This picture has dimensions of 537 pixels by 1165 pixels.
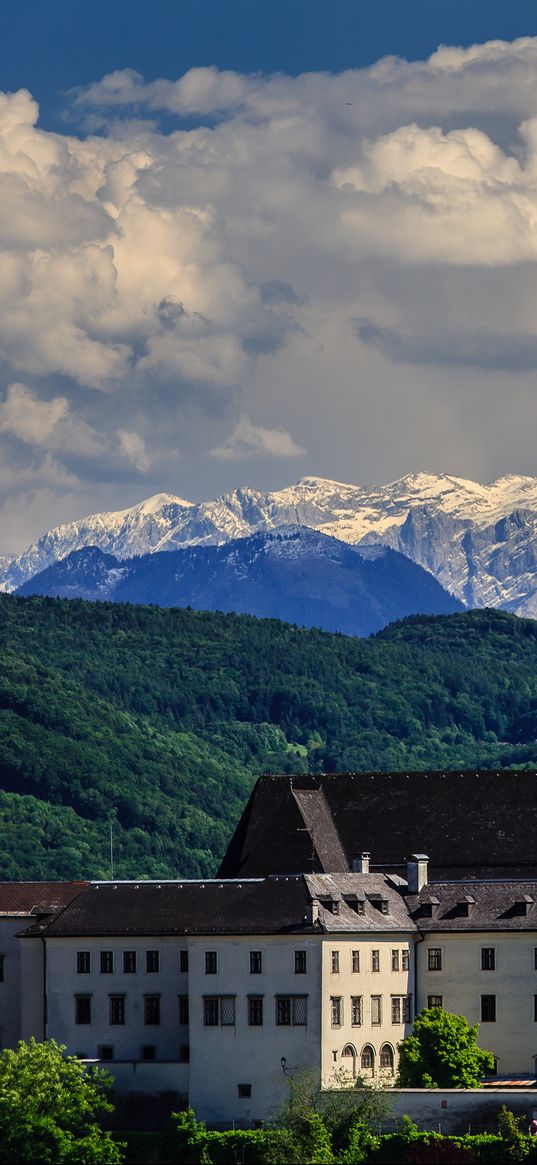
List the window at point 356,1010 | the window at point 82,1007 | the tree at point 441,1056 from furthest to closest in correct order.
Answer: the window at point 82,1007 < the window at point 356,1010 < the tree at point 441,1056

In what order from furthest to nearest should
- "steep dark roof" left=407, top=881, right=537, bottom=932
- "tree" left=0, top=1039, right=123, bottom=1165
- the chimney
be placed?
the chimney
"steep dark roof" left=407, top=881, right=537, bottom=932
"tree" left=0, top=1039, right=123, bottom=1165

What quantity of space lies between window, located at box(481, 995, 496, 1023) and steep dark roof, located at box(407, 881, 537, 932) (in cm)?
326

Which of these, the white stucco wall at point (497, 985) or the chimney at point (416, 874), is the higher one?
the chimney at point (416, 874)

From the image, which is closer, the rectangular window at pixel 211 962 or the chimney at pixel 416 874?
the rectangular window at pixel 211 962

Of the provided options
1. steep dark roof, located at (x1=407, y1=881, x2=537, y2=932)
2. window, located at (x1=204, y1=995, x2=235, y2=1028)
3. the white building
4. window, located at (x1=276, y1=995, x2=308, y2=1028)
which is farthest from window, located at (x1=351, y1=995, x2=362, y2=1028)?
steep dark roof, located at (x1=407, y1=881, x2=537, y2=932)

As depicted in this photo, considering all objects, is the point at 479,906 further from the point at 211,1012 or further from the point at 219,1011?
the point at 211,1012

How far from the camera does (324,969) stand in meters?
125

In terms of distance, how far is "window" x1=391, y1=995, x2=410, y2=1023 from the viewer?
431 feet

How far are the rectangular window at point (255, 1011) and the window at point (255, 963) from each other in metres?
1.17

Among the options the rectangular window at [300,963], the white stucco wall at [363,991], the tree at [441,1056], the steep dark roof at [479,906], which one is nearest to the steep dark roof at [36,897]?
the white stucco wall at [363,991]

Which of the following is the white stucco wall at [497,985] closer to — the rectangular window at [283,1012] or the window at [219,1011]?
the rectangular window at [283,1012]

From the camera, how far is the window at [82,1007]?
431 feet

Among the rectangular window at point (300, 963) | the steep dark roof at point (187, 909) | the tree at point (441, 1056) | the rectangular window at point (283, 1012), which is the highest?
the steep dark roof at point (187, 909)

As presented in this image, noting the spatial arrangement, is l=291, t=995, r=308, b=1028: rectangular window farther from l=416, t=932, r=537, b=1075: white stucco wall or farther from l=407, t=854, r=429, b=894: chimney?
l=407, t=854, r=429, b=894: chimney
